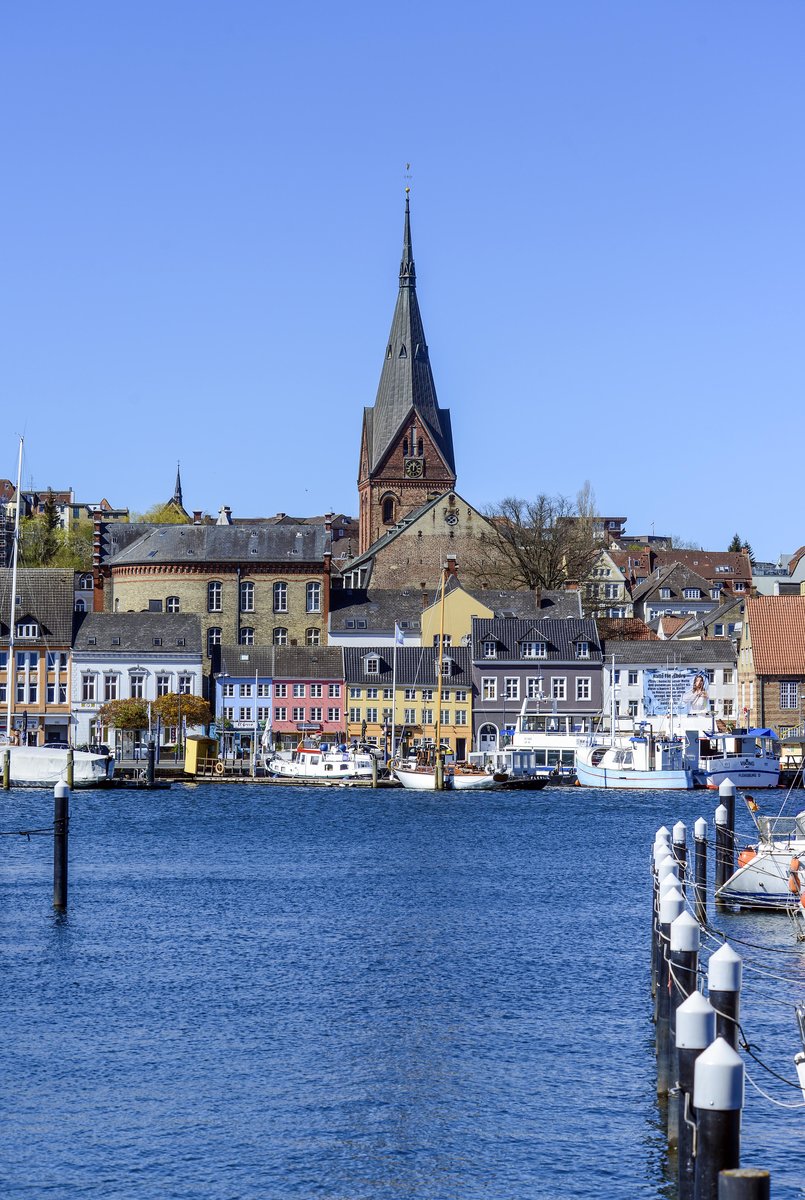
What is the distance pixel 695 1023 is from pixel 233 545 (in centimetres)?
11856

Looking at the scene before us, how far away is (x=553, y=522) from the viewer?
488 feet

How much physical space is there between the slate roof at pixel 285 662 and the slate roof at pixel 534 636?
9995 mm

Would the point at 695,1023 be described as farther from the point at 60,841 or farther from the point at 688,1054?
the point at 60,841

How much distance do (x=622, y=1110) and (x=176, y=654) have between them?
98855 millimetres

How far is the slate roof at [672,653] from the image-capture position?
12262 centimetres

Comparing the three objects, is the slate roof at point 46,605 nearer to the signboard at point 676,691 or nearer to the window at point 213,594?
the window at point 213,594

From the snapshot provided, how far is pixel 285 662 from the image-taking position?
123375 mm

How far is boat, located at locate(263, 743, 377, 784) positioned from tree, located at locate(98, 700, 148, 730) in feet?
47.6

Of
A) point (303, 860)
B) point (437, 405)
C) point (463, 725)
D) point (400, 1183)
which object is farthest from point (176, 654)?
point (400, 1183)

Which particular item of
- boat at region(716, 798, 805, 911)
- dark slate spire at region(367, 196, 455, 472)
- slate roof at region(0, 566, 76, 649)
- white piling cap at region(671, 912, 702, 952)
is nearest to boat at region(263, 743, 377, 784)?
slate roof at region(0, 566, 76, 649)

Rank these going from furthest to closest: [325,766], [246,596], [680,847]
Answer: [246,596] → [325,766] → [680,847]

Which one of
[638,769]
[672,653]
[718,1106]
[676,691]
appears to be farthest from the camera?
[672,653]

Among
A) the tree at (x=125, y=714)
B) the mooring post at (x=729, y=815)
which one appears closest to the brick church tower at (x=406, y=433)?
the tree at (x=125, y=714)

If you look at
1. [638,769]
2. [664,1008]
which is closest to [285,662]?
[638,769]
